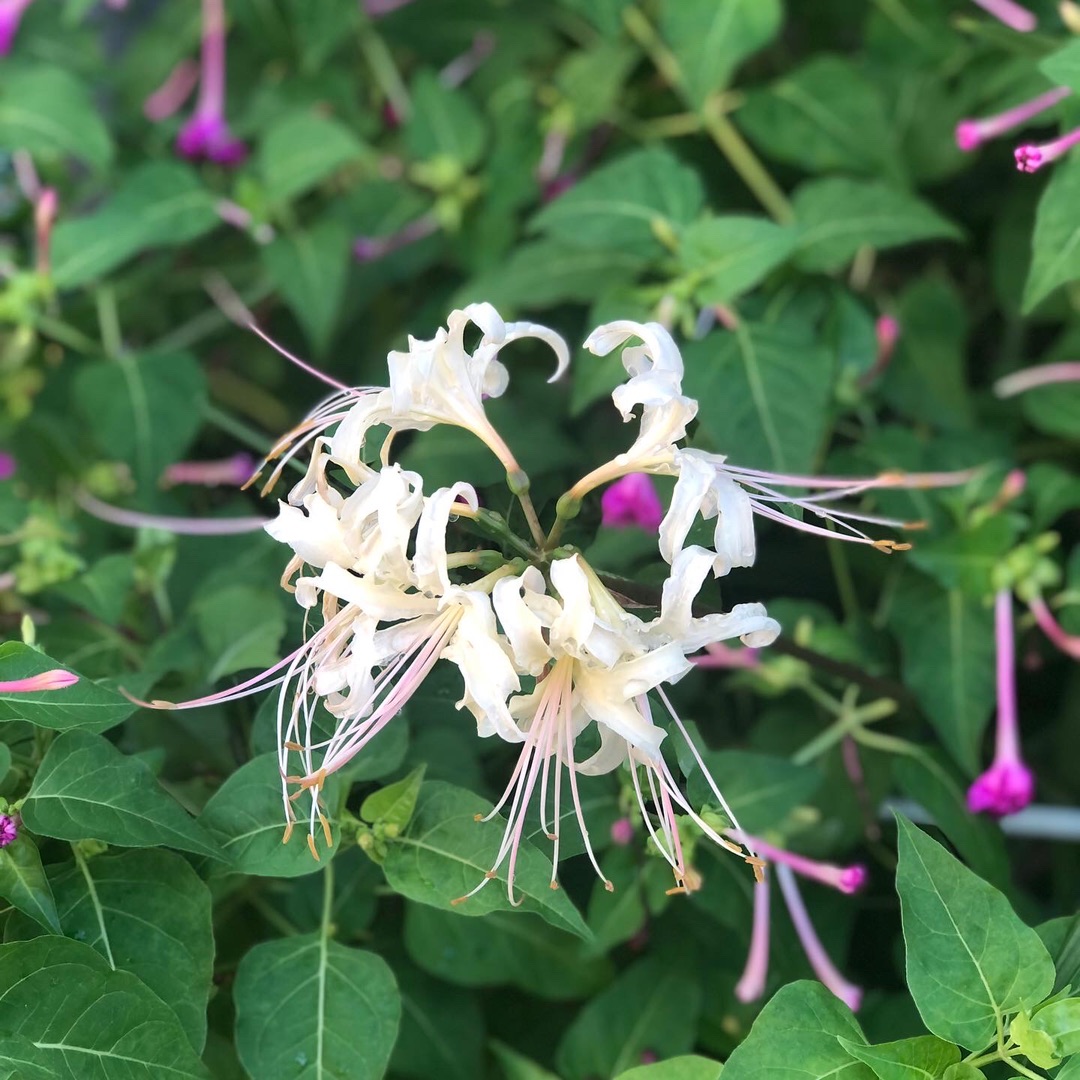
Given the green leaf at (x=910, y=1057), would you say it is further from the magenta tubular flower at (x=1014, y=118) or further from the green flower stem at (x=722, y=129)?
the green flower stem at (x=722, y=129)

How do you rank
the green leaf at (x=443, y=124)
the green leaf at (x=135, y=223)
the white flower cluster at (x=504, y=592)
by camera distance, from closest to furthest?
the white flower cluster at (x=504, y=592) < the green leaf at (x=135, y=223) < the green leaf at (x=443, y=124)

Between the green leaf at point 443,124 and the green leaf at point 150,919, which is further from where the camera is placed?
the green leaf at point 443,124

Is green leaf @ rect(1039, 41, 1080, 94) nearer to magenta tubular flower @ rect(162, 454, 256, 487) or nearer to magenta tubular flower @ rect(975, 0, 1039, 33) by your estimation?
magenta tubular flower @ rect(975, 0, 1039, 33)

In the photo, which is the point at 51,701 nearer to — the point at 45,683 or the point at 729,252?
the point at 45,683

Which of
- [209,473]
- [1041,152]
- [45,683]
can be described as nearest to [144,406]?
[209,473]

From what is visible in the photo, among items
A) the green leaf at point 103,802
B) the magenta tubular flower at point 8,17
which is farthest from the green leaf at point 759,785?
the magenta tubular flower at point 8,17

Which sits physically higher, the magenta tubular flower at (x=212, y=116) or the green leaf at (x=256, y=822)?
the magenta tubular flower at (x=212, y=116)

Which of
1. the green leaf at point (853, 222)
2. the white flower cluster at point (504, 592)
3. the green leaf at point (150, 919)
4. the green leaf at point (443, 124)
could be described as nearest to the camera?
the white flower cluster at point (504, 592)

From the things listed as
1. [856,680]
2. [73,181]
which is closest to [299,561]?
[856,680]
